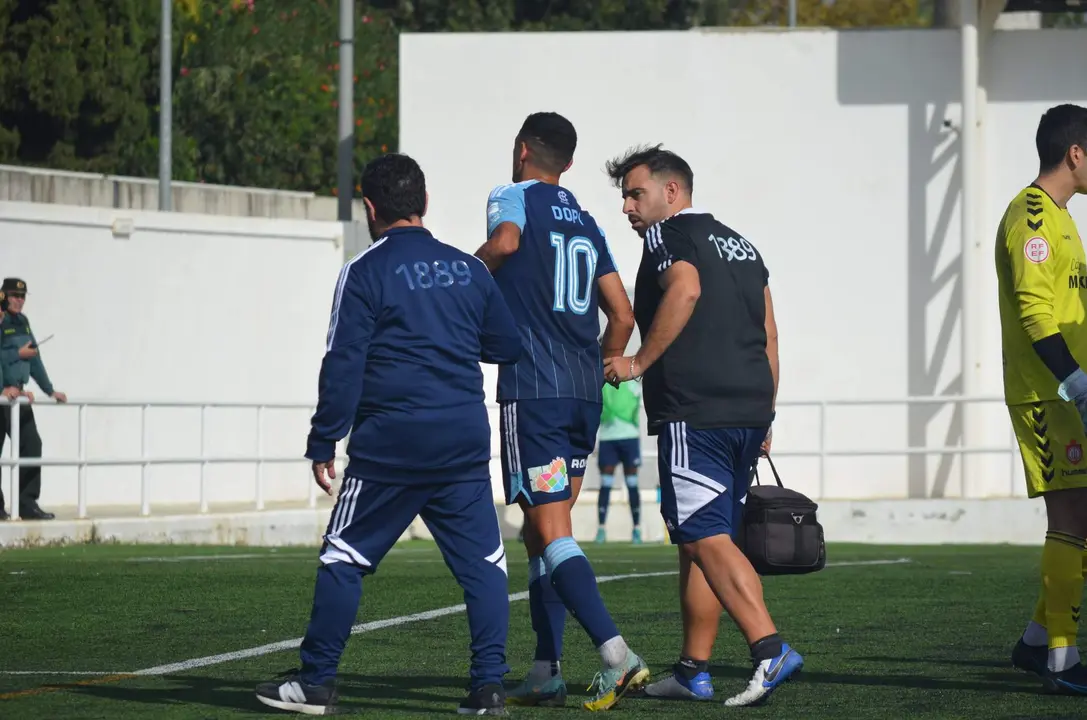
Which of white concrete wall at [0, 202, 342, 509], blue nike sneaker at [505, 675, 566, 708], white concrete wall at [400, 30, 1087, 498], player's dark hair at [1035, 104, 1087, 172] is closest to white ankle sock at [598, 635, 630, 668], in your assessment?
blue nike sneaker at [505, 675, 566, 708]

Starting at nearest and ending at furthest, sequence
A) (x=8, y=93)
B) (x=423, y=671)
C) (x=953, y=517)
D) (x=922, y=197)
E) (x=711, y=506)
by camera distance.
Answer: (x=711, y=506), (x=423, y=671), (x=953, y=517), (x=922, y=197), (x=8, y=93)

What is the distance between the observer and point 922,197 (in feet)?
78.5

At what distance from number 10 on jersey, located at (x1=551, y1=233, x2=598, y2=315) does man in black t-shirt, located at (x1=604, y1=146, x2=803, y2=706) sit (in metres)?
0.20

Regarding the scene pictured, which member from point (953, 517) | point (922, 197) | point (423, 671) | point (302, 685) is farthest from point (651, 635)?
point (922, 197)

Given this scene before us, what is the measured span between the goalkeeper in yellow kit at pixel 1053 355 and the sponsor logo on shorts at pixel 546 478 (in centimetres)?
171

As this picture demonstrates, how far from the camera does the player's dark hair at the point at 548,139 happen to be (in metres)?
7.38

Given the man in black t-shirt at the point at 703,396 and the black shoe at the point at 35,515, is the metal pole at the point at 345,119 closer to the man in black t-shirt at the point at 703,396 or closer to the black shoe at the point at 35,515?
the black shoe at the point at 35,515

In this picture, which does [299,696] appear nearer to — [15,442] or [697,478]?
[697,478]

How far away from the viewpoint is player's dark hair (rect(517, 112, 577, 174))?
24.2 feet

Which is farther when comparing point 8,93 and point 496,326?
point 8,93

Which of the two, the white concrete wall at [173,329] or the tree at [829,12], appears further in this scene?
the tree at [829,12]

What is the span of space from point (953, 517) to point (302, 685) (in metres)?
15.5

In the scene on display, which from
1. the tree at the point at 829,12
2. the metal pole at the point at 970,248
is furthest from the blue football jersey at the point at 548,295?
the tree at the point at 829,12

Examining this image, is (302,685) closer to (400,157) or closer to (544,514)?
(544,514)
